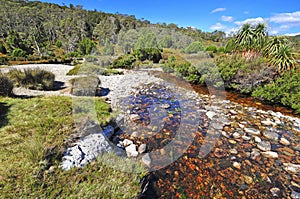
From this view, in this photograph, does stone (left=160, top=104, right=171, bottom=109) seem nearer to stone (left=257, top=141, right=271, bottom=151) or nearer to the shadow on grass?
stone (left=257, top=141, right=271, bottom=151)

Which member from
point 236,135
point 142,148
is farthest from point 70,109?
point 236,135

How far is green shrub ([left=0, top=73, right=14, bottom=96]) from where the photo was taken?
488 cm

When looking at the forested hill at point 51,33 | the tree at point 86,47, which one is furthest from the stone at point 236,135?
the tree at point 86,47

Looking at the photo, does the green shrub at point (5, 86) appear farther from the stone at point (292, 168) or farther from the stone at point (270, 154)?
the stone at point (292, 168)

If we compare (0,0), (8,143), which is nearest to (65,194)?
(8,143)

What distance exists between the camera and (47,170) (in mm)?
2344

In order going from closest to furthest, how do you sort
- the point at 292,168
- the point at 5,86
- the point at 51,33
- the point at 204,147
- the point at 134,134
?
the point at 292,168 → the point at 204,147 → the point at 134,134 → the point at 5,86 → the point at 51,33

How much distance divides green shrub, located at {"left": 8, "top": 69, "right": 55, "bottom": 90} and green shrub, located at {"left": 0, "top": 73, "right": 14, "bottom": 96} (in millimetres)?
1386

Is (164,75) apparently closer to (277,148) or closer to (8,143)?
(277,148)

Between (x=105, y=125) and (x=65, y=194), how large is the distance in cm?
207

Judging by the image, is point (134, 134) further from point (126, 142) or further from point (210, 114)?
point (210, 114)

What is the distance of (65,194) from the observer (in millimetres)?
2057

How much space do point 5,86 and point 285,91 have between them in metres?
9.55

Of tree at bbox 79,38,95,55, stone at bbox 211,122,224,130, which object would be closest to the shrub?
stone at bbox 211,122,224,130
